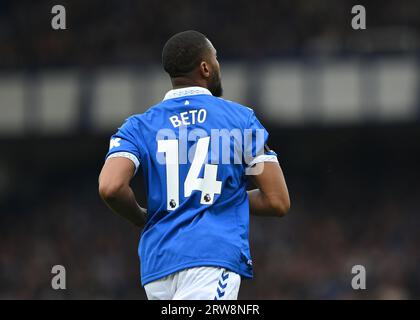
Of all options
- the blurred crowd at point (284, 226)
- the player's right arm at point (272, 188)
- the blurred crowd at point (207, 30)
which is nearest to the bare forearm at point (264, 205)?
the player's right arm at point (272, 188)

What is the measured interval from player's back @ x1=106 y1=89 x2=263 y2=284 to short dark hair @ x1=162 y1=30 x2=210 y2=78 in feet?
0.74

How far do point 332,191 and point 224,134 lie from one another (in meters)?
16.0

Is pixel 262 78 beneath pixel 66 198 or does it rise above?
above

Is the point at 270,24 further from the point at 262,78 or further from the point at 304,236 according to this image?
the point at 304,236

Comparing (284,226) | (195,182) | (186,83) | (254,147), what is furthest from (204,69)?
(284,226)

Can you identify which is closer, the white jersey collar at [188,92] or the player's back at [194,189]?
the player's back at [194,189]

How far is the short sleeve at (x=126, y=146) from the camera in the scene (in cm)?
399

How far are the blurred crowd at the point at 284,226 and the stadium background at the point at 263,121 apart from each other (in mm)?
31

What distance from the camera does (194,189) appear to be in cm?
397

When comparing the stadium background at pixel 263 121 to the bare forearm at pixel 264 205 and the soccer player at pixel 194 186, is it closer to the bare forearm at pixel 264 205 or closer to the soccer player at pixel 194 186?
the bare forearm at pixel 264 205

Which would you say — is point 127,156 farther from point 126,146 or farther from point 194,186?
point 194,186

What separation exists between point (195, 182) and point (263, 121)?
14.5 meters

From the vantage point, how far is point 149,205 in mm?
4070

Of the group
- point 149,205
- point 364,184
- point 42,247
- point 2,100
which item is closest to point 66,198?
point 42,247
